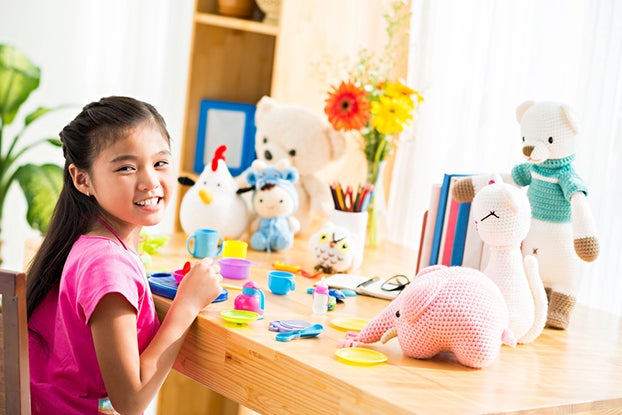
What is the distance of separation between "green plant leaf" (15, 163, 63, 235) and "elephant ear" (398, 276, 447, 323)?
1.64 m

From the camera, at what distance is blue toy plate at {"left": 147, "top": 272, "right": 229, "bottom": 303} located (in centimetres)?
154

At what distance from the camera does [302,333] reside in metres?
1.39

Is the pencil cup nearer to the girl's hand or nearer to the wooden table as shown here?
the wooden table

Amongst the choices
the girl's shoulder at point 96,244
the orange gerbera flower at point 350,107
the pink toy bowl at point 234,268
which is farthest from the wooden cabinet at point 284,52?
the girl's shoulder at point 96,244

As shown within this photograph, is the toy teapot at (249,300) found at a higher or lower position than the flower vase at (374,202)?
lower

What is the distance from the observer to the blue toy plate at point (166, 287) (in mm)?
1543

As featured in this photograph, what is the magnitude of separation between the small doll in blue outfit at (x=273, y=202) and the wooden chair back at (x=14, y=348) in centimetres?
94

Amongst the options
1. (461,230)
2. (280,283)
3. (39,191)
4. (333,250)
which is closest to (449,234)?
(461,230)

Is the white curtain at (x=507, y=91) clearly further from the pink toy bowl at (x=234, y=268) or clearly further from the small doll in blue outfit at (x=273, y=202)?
the pink toy bowl at (x=234, y=268)

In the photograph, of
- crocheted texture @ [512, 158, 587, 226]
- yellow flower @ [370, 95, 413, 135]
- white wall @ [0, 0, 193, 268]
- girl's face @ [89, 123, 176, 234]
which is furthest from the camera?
white wall @ [0, 0, 193, 268]

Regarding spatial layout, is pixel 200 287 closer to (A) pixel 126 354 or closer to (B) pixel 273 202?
(A) pixel 126 354

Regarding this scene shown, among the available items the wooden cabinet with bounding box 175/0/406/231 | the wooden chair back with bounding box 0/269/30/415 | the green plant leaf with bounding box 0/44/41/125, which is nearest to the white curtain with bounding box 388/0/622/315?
the wooden cabinet with bounding box 175/0/406/231

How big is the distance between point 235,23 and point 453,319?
1.45m

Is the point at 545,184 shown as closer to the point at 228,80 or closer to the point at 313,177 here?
the point at 313,177
